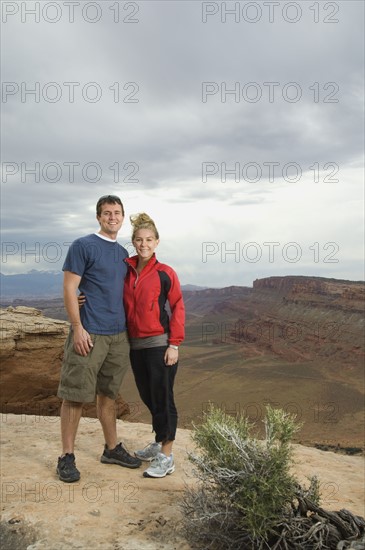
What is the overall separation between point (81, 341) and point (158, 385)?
32.4 inches

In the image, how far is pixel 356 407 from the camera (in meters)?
28.8

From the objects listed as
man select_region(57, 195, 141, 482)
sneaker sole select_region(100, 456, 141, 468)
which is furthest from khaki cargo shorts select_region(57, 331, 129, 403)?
sneaker sole select_region(100, 456, 141, 468)

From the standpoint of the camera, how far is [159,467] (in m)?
4.46

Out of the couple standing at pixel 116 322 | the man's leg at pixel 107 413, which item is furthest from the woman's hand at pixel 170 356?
the man's leg at pixel 107 413

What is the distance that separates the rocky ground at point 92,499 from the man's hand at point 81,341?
1.21m

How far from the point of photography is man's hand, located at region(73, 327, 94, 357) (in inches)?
158

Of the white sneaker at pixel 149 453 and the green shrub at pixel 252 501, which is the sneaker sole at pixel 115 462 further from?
the green shrub at pixel 252 501

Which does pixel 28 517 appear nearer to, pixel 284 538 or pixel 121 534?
pixel 121 534

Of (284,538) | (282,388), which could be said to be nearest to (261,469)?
(284,538)

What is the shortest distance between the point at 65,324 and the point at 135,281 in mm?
6323

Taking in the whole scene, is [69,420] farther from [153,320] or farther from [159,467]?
[153,320]

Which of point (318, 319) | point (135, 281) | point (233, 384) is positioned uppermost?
point (135, 281)

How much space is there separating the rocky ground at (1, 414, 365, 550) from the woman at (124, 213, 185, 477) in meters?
0.60

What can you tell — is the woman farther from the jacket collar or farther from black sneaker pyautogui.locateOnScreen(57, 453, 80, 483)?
black sneaker pyautogui.locateOnScreen(57, 453, 80, 483)
